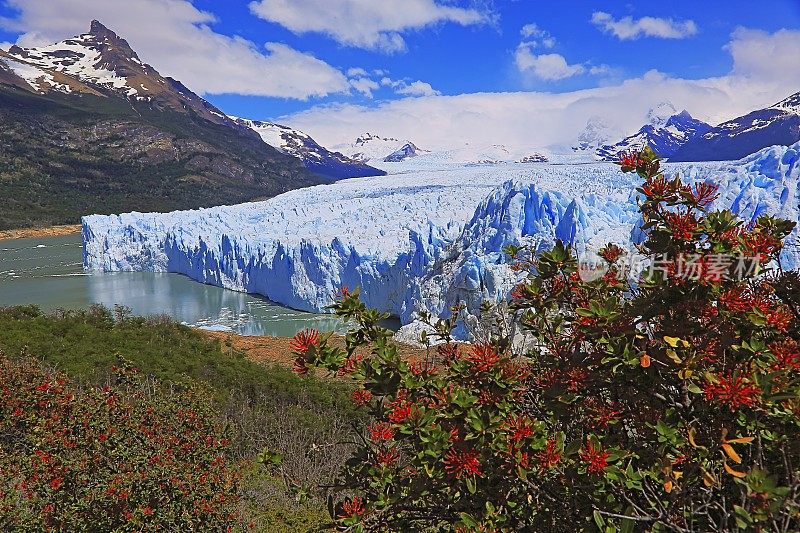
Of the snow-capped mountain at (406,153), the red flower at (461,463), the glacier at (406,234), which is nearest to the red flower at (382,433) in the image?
the red flower at (461,463)

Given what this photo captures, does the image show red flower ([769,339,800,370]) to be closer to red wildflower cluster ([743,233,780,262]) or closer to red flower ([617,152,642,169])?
red wildflower cluster ([743,233,780,262])

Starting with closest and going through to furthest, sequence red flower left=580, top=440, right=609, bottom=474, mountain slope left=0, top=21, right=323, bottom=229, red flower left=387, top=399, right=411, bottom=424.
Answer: red flower left=580, top=440, right=609, bottom=474 → red flower left=387, top=399, right=411, bottom=424 → mountain slope left=0, top=21, right=323, bottom=229

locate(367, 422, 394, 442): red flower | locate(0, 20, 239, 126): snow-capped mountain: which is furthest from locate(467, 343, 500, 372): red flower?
locate(0, 20, 239, 126): snow-capped mountain

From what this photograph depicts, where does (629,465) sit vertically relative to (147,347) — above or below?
above

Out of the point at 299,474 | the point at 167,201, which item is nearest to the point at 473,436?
the point at 299,474

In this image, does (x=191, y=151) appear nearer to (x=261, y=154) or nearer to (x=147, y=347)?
(x=261, y=154)
